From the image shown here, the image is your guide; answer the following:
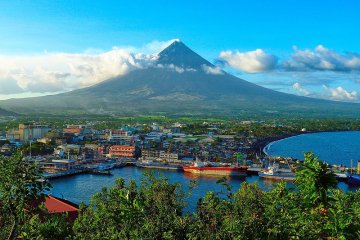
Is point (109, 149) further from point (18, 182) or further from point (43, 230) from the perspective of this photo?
point (18, 182)

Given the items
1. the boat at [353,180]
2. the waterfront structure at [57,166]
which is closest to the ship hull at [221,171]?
the boat at [353,180]

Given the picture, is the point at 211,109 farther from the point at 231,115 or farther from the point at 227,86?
the point at 227,86

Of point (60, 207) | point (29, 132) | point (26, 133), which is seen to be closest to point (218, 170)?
point (60, 207)

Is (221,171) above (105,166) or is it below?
above

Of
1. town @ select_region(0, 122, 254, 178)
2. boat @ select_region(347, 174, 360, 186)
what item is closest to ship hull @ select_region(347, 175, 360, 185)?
boat @ select_region(347, 174, 360, 186)

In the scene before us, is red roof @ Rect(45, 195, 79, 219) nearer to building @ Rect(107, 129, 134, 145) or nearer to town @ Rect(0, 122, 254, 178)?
town @ Rect(0, 122, 254, 178)

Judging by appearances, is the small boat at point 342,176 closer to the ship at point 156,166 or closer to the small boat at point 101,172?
the ship at point 156,166
